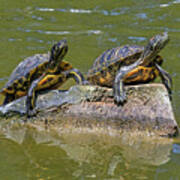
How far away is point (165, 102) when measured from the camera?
16.6 ft

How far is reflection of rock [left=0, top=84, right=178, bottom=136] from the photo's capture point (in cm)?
498

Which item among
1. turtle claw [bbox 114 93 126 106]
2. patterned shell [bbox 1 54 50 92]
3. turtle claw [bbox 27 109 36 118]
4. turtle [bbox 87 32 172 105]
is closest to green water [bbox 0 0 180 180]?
turtle claw [bbox 27 109 36 118]

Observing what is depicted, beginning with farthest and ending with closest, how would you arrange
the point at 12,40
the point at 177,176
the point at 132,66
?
the point at 12,40
the point at 132,66
the point at 177,176

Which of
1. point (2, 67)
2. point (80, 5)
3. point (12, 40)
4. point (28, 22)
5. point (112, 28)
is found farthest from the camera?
point (80, 5)

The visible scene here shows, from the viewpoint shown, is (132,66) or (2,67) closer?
(132,66)

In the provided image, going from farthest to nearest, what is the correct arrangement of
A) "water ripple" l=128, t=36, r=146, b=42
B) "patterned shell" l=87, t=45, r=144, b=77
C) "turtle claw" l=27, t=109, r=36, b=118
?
"water ripple" l=128, t=36, r=146, b=42 → "patterned shell" l=87, t=45, r=144, b=77 → "turtle claw" l=27, t=109, r=36, b=118

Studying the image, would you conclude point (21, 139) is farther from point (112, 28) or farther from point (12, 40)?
point (112, 28)

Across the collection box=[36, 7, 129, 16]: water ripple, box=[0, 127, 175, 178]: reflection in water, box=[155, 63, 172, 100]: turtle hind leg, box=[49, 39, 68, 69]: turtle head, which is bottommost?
box=[0, 127, 175, 178]: reflection in water

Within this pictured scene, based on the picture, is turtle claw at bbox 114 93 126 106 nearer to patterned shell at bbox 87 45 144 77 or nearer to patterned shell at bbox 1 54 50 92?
patterned shell at bbox 87 45 144 77

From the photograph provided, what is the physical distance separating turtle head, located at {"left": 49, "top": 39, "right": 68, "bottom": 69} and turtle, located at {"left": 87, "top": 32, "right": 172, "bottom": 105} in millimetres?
717

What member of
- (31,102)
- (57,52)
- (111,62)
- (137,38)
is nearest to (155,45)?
(111,62)

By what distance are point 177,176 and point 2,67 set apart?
6441 mm

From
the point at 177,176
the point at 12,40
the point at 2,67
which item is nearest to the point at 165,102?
the point at 177,176

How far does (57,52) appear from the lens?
18.0ft
